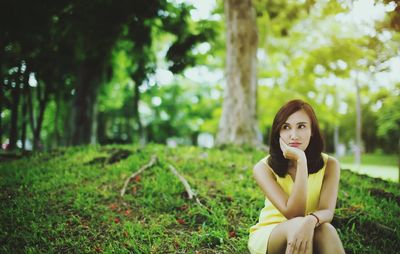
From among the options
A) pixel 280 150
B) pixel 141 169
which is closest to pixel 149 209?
pixel 141 169

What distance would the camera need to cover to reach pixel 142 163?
5.80 meters

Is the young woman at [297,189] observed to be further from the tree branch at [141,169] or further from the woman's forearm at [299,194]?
the tree branch at [141,169]

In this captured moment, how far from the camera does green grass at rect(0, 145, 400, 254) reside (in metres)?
3.35

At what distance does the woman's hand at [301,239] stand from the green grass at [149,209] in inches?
45.9

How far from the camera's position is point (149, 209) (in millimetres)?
4230

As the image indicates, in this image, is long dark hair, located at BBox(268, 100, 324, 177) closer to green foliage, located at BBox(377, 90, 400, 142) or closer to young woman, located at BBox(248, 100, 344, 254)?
young woman, located at BBox(248, 100, 344, 254)

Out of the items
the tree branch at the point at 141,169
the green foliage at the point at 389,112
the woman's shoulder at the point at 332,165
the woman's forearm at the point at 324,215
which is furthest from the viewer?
the green foliage at the point at 389,112

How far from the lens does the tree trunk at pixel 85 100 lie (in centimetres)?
973

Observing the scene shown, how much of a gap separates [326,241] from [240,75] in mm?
6100

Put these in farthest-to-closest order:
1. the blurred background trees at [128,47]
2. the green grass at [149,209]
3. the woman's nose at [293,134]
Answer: the blurred background trees at [128,47] → the green grass at [149,209] → the woman's nose at [293,134]

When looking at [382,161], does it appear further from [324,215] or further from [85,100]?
[324,215]

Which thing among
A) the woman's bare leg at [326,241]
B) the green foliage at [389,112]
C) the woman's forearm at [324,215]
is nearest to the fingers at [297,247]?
the woman's bare leg at [326,241]

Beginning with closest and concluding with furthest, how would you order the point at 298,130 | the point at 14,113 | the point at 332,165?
the point at 298,130 < the point at 332,165 < the point at 14,113

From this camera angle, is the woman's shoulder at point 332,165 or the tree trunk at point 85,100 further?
the tree trunk at point 85,100
